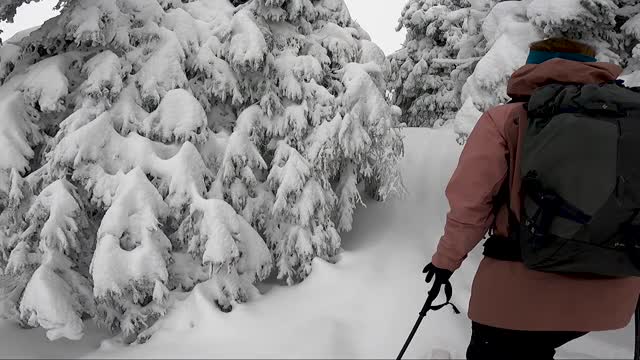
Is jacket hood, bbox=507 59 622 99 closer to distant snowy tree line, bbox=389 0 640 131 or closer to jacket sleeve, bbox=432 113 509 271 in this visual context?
jacket sleeve, bbox=432 113 509 271

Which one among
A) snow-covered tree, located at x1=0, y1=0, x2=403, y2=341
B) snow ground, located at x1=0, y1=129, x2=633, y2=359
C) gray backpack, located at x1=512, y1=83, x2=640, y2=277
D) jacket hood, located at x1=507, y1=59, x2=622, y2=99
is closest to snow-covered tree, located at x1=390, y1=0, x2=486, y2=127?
snow-covered tree, located at x1=0, y1=0, x2=403, y2=341

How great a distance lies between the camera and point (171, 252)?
18.5 ft

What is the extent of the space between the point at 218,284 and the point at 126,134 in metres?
2.09

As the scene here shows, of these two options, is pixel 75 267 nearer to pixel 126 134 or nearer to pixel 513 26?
pixel 126 134

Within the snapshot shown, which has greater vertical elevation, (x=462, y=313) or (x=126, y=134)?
(x=126, y=134)

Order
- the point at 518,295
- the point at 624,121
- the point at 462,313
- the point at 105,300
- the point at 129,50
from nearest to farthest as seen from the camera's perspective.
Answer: the point at 624,121 → the point at 518,295 → the point at 105,300 → the point at 462,313 → the point at 129,50

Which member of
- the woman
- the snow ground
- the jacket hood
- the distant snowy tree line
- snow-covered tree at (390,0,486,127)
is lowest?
snow-covered tree at (390,0,486,127)

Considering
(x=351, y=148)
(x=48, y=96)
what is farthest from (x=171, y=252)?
(x=351, y=148)

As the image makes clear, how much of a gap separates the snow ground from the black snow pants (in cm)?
246

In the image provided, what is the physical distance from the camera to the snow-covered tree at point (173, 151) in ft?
16.4

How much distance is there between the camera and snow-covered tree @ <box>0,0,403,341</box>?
501 cm

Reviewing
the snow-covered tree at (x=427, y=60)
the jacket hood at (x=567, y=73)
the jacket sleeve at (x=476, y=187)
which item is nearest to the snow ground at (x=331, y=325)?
the jacket sleeve at (x=476, y=187)

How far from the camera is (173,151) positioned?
18.6 ft

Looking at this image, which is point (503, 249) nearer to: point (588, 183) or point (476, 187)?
point (476, 187)
